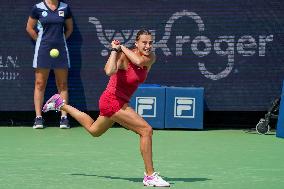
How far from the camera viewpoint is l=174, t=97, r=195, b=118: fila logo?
436 inches

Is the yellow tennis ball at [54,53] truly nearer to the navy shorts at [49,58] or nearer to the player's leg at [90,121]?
the navy shorts at [49,58]

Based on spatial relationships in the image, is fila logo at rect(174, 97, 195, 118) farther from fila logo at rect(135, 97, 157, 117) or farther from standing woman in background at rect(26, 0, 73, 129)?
standing woman in background at rect(26, 0, 73, 129)

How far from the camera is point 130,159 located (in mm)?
8148

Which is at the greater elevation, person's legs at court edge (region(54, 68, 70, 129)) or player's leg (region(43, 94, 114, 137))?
player's leg (region(43, 94, 114, 137))

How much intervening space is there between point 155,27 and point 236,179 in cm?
474

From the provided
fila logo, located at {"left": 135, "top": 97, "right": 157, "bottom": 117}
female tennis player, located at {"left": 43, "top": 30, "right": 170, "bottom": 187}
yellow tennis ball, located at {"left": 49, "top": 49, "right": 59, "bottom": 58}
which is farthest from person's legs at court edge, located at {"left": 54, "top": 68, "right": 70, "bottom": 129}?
female tennis player, located at {"left": 43, "top": 30, "right": 170, "bottom": 187}

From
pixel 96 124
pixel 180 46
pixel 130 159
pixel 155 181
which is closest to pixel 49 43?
pixel 180 46

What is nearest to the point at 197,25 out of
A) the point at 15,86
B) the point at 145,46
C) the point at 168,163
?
the point at 15,86

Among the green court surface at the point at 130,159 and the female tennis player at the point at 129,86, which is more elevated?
the female tennis player at the point at 129,86

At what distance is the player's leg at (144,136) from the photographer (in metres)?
6.46

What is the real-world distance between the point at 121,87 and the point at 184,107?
4407 mm

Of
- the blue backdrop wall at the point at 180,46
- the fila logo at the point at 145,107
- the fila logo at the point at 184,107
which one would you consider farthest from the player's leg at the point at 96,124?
the blue backdrop wall at the point at 180,46

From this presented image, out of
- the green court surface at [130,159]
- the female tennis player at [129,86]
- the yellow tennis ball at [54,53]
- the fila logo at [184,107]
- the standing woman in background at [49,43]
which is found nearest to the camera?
the female tennis player at [129,86]

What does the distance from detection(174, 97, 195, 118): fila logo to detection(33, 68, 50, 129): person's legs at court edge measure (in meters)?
1.96
